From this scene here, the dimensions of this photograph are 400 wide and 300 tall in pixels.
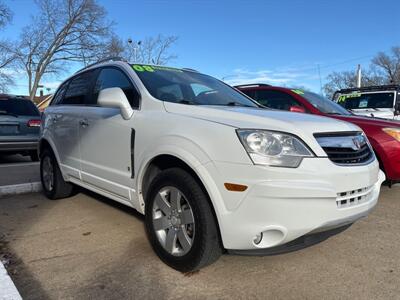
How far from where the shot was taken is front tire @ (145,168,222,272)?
2.81 meters

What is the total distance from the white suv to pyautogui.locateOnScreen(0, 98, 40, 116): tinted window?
17.4ft

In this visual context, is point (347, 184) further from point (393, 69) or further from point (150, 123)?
point (393, 69)

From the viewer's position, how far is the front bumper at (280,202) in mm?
2553

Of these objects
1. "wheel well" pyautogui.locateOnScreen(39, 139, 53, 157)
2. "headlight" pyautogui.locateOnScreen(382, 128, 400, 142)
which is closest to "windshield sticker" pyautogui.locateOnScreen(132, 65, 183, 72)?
"wheel well" pyautogui.locateOnScreen(39, 139, 53, 157)

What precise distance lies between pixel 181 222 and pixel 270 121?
3.31 feet

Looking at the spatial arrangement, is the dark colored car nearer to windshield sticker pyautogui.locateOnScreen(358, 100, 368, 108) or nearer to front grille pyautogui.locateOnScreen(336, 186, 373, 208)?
front grille pyautogui.locateOnScreen(336, 186, 373, 208)

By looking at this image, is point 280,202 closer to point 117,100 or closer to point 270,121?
point 270,121

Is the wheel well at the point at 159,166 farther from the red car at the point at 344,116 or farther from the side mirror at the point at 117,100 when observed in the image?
the red car at the point at 344,116

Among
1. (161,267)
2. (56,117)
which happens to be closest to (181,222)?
(161,267)

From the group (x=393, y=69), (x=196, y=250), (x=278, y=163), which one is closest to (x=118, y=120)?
(x=196, y=250)

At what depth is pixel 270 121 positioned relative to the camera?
2785 mm

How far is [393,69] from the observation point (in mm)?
60344

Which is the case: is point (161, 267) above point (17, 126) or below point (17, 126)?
below

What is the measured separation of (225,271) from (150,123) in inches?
53.2
